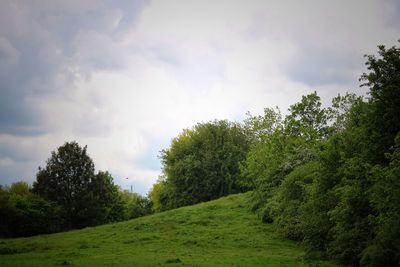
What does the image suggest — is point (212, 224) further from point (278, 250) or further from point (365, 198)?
point (365, 198)

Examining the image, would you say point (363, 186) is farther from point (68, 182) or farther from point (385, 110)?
point (68, 182)

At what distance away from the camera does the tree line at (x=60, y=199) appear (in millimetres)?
60125

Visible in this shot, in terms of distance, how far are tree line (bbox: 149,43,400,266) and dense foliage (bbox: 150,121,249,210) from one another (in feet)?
0.96

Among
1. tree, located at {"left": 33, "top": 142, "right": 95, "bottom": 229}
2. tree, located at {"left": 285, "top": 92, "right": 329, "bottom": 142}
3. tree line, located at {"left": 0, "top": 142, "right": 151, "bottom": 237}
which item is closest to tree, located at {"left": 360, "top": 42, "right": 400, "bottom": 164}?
tree, located at {"left": 285, "top": 92, "right": 329, "bottom": 142}

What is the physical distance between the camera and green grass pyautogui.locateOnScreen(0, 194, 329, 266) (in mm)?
30266

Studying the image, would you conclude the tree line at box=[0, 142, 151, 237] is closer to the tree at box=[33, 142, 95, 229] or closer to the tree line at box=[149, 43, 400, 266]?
the tree at box=[33, 142, 95, 229]

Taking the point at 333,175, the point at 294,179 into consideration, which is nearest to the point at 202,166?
the point at 294,179

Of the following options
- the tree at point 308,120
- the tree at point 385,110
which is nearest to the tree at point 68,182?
the tree at point 308,120

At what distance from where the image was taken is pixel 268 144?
184 ft

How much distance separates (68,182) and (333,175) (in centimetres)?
5554

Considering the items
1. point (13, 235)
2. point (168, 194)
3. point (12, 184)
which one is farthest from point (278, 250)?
point (12, 184)

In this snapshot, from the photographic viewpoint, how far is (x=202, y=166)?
267 feet

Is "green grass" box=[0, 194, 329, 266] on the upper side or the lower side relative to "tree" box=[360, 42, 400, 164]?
lower

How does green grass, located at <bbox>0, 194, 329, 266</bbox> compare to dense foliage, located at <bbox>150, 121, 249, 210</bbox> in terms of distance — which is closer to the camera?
green grass, located at <bbox>0, 194, 329, 266</bbox>
